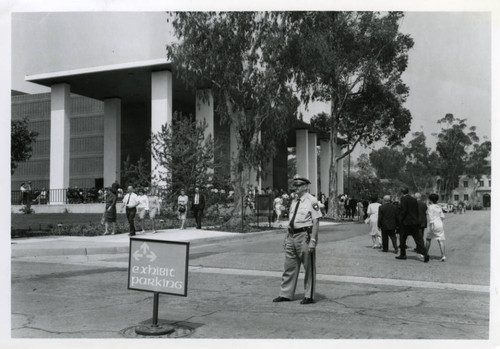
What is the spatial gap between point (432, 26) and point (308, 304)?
4353 mm

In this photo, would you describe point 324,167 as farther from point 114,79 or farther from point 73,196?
point 73,196

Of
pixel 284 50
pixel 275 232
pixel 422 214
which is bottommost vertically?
pixel 275 232

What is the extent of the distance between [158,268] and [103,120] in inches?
1665

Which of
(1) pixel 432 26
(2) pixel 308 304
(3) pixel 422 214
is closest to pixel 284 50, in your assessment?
(3) pixel 422 214

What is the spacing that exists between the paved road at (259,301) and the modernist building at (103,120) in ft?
57.3

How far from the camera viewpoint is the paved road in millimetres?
6219

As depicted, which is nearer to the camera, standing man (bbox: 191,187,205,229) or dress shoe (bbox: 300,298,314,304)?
dress shoe (bbox: 300,298,314,304)

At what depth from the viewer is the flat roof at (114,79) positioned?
107 ft

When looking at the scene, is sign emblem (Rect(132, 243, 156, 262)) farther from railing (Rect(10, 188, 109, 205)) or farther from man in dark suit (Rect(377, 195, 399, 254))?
railing (Rect(10, 188, 109, 205))

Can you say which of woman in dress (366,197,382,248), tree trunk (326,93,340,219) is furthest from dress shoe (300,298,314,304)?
tree trunk (326,93,340,219)

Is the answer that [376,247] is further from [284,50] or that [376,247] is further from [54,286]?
[54,286]

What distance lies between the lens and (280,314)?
696 cm

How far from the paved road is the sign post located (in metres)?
0.56
